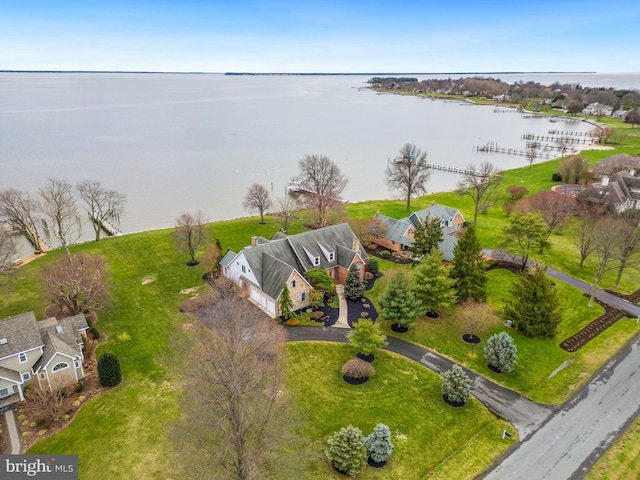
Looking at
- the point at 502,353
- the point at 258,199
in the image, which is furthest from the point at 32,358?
the point at 258,199

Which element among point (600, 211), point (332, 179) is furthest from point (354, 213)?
point (600, 211)

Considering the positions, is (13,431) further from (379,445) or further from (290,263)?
(290,263)

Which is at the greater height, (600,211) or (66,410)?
(600,211)

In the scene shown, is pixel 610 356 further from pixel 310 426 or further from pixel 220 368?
pixel 220 368

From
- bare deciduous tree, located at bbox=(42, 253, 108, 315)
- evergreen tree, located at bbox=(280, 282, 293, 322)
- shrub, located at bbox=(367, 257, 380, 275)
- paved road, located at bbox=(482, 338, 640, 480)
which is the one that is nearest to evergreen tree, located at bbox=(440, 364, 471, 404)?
paved road, located at bbox=(482, 338, 640, 480)

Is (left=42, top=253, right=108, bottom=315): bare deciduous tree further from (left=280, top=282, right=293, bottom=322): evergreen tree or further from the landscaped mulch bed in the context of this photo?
the landscaped mulch bed

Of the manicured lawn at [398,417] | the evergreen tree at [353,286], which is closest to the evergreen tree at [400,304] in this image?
the manicured lawn at [398,417]
